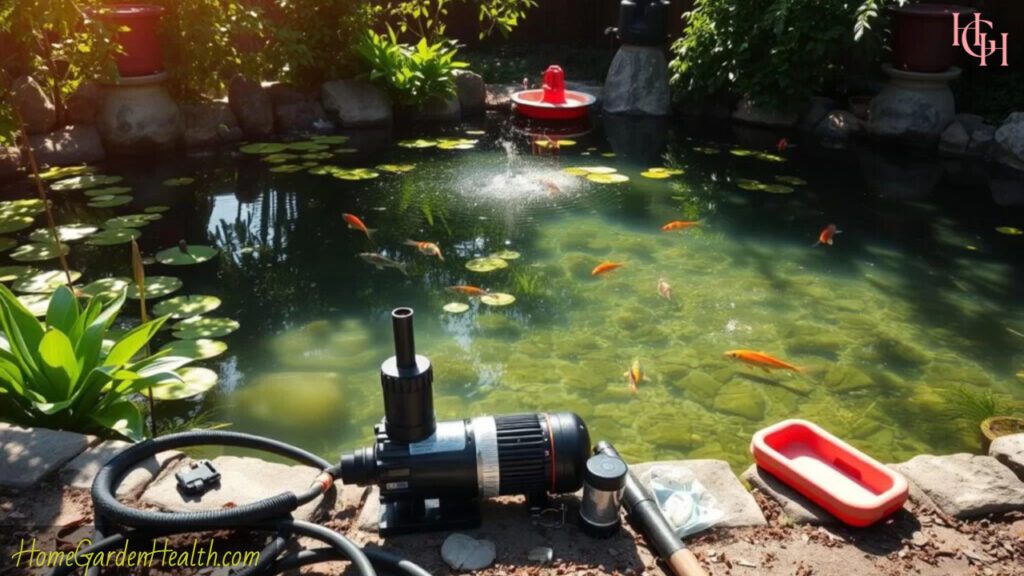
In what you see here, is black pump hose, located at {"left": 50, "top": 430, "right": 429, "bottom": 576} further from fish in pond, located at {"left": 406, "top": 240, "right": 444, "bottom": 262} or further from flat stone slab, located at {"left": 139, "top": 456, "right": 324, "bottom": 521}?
fish in pond, located at {"left": 406, "top": 240, "right": 444, "bottom": 262}

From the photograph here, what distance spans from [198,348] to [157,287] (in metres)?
0.69

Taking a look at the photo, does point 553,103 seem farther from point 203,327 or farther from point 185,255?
point 203,327

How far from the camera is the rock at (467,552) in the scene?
1.94 meters

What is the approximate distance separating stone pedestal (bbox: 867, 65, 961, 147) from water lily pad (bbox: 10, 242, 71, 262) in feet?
20.9

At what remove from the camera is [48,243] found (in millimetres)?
4457

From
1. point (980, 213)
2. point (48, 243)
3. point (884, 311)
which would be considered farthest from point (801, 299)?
point (48, 243)

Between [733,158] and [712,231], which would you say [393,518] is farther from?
[733,158]

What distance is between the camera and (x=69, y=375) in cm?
248

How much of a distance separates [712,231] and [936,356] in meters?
1.71

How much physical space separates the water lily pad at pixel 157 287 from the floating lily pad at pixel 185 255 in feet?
0.68

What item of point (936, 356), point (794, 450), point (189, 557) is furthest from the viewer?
point (936, 356)

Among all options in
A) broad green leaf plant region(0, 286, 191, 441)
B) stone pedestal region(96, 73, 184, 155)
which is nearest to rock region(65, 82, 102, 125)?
stone pedestal region(96, 73, 184, 155)

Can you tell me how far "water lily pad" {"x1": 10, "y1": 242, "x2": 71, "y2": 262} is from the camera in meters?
4.25

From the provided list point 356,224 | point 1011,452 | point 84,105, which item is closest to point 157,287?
point 356,224
